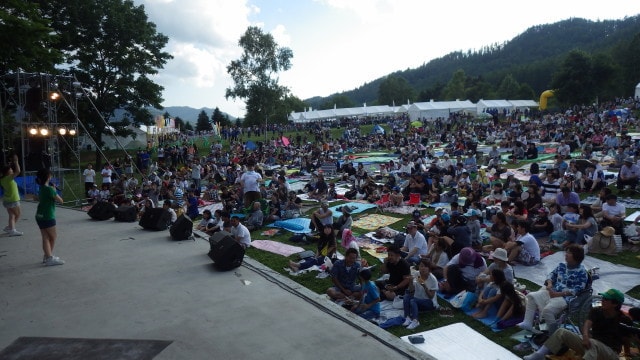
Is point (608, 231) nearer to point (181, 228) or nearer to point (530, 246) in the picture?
point (530, 246)

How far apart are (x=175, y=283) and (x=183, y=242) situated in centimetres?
278

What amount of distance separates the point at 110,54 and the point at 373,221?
2485 cm

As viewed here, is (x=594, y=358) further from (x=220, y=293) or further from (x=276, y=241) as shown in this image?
(x=276, y=241)

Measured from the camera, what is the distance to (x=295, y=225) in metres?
11.7

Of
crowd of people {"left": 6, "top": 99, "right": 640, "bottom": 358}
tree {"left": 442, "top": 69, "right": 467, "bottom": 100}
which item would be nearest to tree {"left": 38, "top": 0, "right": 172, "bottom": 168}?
crowd of people {"left": 6, "top": 99, "right": 640, "bottom": 358}

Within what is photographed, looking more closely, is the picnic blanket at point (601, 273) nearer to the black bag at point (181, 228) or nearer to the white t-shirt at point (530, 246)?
the white t-shirt at point (530, 246)

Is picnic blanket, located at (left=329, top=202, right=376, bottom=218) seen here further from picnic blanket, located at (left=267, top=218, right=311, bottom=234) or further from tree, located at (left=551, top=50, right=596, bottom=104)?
tree, located at (left=551, top=50, right=596, bottom=104)

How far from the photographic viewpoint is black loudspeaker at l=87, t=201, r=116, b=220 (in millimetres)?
11812

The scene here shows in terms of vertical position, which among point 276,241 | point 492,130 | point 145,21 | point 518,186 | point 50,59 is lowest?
point 276,241

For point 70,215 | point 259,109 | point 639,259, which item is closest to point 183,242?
point 70,215

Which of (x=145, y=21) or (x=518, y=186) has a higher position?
(x=145, y=21)

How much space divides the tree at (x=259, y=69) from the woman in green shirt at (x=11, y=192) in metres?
32.4

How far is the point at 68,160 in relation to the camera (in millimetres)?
28625

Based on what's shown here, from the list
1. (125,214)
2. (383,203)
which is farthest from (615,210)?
(125,214)
